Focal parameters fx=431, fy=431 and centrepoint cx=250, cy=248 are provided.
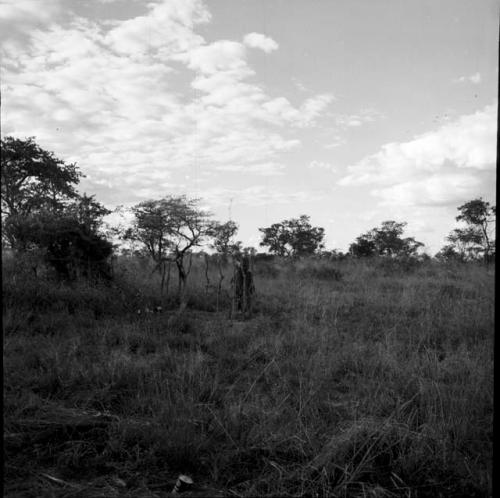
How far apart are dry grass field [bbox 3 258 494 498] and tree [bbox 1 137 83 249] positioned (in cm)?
528

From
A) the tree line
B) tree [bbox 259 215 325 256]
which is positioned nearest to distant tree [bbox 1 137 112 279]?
the tree line

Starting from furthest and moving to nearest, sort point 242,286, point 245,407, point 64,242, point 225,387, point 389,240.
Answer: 1. point 389,240
2. point 64,242
3. point 242,286
4. point 225,387
5. point 245,407

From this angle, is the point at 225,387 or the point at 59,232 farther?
the point at 59,232

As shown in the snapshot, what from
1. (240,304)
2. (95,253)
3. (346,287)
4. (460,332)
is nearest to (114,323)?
(240,304)

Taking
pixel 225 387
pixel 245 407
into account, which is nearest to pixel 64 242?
pixel 225 387

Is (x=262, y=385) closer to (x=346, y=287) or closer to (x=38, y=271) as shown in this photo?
(x=38, y=271)

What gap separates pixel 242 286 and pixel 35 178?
30.7 feet

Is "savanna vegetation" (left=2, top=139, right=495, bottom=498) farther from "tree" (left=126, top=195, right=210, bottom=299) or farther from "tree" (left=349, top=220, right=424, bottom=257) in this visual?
"tree" (left=349, top=220, right=424, bottom=257)

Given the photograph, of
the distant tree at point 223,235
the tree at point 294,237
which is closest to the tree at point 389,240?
the tree at point 294,237

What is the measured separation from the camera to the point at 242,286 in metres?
8.66

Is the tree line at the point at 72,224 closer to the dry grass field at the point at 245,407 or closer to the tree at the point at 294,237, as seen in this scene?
the dry grass field at the point at 245,407

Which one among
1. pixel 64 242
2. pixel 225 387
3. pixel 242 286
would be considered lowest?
pixel 225 387

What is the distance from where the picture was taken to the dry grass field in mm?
2494

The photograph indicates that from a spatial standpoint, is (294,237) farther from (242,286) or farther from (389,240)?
(242,286)
